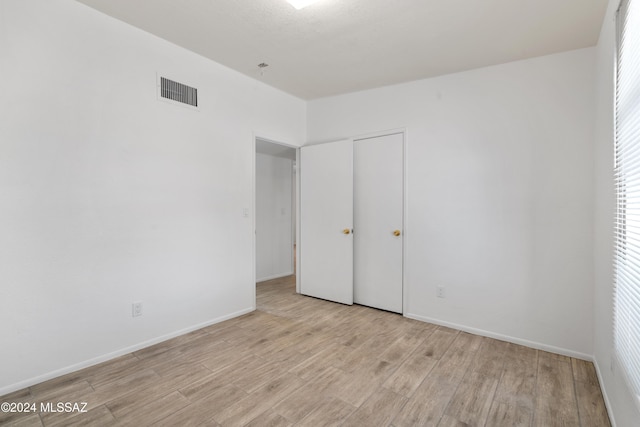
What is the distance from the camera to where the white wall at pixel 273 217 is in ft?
17.7

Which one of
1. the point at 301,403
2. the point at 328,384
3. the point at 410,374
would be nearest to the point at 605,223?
the point at 410,374

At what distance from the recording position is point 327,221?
422cm

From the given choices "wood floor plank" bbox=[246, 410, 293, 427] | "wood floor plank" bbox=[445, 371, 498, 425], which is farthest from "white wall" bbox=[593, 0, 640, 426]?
"wood floor plank" bbox=[246, 410, 293, 427]

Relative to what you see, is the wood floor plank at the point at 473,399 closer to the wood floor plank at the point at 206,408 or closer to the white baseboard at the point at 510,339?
the white baseboard at the point at 510,339

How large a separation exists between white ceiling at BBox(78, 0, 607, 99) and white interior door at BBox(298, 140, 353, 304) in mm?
1192

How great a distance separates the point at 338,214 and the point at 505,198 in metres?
1.93

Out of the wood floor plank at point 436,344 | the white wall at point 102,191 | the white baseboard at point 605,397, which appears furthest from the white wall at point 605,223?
the white wall at point 102,191

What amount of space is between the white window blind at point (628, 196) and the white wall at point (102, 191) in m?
3.20

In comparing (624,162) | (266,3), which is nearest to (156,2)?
(266,3)

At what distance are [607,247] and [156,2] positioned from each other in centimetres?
366

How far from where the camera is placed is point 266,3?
226 cm

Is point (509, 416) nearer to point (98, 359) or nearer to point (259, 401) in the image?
point (259, 401)

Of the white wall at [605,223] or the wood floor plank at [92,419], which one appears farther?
the white wall at [605,223]

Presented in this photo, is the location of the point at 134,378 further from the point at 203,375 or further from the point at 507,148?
the point at 507,148
